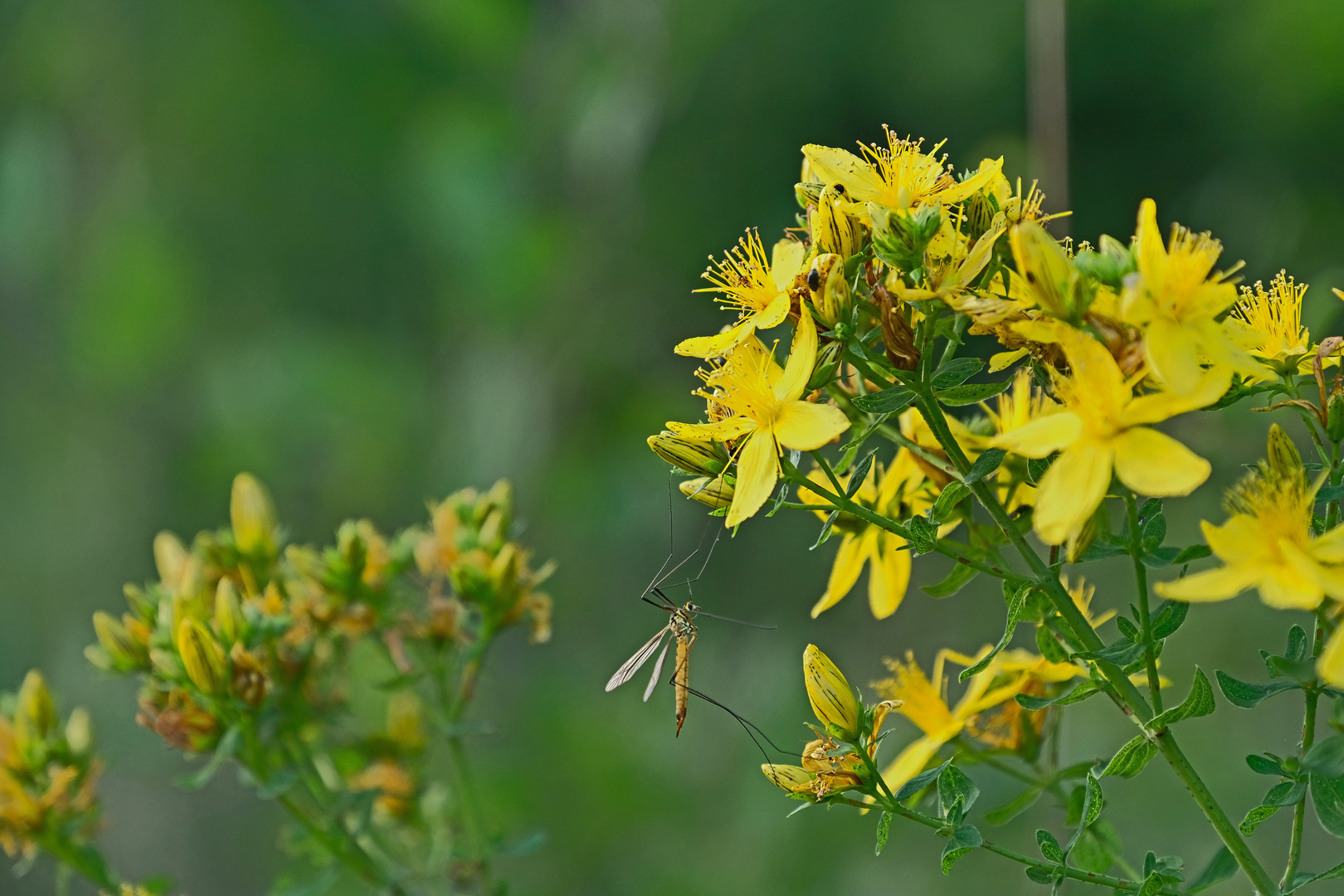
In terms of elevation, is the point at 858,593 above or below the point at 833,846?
above

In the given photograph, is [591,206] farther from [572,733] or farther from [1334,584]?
[1334,584]

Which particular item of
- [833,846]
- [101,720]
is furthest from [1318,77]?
[101,720]

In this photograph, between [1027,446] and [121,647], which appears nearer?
[1027,446]

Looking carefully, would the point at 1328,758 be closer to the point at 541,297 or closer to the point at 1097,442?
the point at 1097,442

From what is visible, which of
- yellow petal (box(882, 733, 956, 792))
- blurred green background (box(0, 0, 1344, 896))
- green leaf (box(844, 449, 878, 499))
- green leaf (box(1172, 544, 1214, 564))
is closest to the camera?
green leaf (box(1172, 544, 1214, 564))

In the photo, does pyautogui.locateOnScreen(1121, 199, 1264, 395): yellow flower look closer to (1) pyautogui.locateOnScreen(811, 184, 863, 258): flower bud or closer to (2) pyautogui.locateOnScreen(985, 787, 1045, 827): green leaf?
(1) pyautogui.locateOnScreen(811, 184, 863, 258): flower bud

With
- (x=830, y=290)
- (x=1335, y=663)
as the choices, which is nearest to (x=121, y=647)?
(x=830, y=290)

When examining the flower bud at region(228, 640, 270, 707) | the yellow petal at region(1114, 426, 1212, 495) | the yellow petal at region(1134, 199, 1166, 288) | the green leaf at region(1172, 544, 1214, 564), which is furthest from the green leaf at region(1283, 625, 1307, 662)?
the flower bud at region(228, 640, 270, 707)
